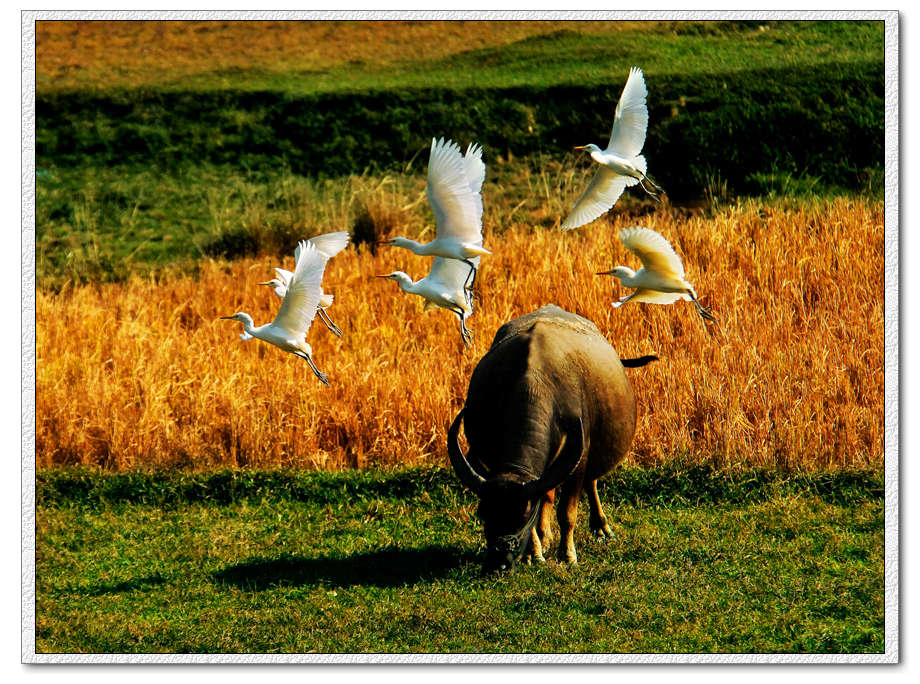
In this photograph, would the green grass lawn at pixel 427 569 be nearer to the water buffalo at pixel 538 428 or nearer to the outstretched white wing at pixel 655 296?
the water buffalo at pixel 538 428

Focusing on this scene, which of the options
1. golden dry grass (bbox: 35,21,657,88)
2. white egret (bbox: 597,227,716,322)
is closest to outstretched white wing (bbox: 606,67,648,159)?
white egret (bbox: 597,227,716,322)

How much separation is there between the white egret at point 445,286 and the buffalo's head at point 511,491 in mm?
967

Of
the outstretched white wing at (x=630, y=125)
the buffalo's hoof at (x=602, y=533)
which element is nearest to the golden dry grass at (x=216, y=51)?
the buffalo's hoof at (x=602, y=533)

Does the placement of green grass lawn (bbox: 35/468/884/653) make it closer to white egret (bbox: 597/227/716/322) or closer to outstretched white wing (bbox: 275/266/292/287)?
white egret (bbox: 597/227/716/322)

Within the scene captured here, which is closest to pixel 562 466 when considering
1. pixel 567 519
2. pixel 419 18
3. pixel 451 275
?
pixel 567 519

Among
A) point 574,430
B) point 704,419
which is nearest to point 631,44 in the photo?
point 704,419

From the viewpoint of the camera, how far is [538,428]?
265 inches

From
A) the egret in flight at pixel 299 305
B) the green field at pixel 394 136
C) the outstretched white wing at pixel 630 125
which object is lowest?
the egret in flight at pixel 299 305

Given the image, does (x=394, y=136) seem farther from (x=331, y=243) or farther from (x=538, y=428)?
(x=331, y=243)

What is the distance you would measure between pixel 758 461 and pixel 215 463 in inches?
186

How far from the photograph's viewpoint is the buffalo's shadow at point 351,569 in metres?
7.46

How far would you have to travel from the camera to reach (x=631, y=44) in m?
13.0

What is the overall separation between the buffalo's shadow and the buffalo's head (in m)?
1.03

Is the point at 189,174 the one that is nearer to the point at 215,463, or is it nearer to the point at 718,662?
the point at 215,463
